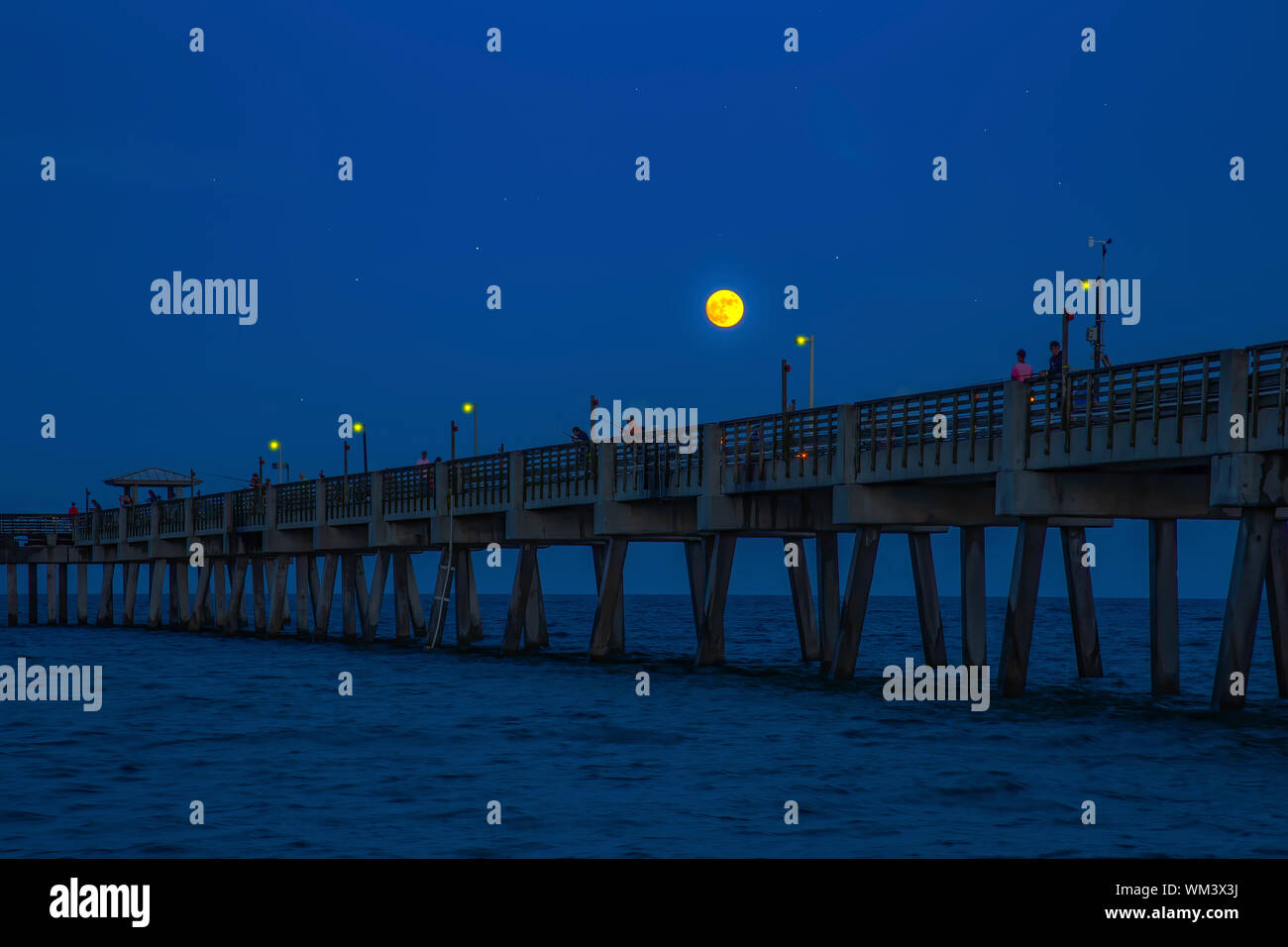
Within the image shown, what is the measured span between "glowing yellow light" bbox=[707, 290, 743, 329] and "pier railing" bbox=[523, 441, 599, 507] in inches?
191

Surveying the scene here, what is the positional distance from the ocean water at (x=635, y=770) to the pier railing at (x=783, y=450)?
4.82 meters

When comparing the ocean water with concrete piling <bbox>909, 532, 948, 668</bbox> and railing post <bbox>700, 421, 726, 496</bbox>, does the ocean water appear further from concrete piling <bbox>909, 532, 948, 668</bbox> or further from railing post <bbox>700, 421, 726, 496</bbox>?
railing post <bbox>700, 421, 726, 496</bbox>

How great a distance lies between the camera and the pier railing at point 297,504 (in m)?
63.6

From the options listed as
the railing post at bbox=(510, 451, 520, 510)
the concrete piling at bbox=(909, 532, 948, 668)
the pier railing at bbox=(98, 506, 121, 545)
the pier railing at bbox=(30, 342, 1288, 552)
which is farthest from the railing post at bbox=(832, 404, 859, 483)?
the pier railing at bbox=(98, 506, 121, 545)

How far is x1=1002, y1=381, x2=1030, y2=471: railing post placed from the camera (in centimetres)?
3081

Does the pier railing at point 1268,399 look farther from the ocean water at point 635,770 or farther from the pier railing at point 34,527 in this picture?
the pier railing at point 34,527

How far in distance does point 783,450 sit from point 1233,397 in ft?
46.3

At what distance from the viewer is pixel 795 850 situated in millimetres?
16953

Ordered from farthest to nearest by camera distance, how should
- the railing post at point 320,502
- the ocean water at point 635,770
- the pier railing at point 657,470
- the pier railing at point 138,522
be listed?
the pier railing at point 138,522 < the railing post at point 320,502 < the pier railing at point 657,470 < the ocean water at point 635,770

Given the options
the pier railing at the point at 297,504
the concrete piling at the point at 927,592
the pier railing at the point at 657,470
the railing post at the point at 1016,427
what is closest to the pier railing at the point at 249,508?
the pier railing at the point at 297,504

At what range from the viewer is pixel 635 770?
944 inches
